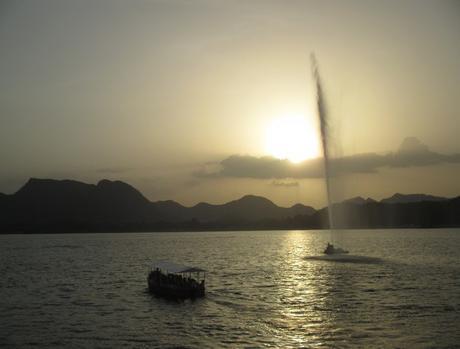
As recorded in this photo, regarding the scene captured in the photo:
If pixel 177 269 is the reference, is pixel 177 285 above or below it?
below

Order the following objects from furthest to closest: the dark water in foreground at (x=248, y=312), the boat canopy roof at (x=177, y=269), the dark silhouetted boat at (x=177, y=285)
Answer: the boat canopy roof at (x=177, y=269), the dark silhouetted boat at (x=177, y=285), the dark water in foreground at (x=248, y=312)

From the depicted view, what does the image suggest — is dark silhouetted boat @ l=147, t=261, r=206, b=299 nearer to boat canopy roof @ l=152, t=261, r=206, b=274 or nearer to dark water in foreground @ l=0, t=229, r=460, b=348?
boat canopy roof @ l=152, t=261, r=206, b=274

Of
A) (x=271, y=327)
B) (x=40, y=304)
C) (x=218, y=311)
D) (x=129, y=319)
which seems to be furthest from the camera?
(x=40, y=304)

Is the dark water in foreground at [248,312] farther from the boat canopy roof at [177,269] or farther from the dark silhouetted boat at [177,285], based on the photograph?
the boat canopy roof at [177,269]

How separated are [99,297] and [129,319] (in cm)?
1747

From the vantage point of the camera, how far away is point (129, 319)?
Result: 174ft

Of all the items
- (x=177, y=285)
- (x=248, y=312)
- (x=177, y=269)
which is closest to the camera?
(x=248, y=312)

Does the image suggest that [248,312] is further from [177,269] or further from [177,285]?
[177,269]

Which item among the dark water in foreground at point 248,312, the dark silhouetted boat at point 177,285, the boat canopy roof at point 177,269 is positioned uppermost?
the boat canopy roof at point 177,269

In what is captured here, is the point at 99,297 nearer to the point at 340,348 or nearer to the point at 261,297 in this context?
the point at 261,297

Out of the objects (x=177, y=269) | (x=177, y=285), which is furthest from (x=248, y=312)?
(x=177, y=269)

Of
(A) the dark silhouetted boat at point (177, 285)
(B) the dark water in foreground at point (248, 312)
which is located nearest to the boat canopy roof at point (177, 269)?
(A) the dark silhouetted boat at point (177, 285)

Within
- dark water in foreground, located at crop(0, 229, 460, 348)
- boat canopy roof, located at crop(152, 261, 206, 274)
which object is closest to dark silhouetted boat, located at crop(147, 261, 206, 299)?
boat canopy roof, located at crop(152, 261, 206, 274)

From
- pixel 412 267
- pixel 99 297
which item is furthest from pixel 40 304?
pixel 412 267
